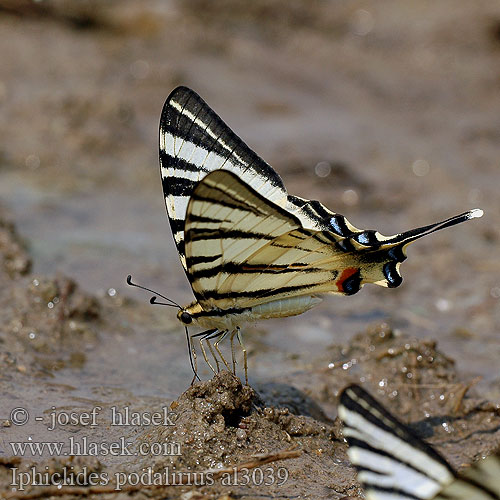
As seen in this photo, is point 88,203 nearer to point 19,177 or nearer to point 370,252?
point 19,177

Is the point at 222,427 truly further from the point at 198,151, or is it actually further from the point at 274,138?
the point at 274,138

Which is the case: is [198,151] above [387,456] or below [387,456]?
above

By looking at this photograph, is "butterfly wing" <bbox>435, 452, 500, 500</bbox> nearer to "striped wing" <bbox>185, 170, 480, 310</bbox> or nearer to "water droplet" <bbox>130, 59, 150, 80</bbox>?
"striped wing" <bbox>185, 170, 480, 310</bbox>

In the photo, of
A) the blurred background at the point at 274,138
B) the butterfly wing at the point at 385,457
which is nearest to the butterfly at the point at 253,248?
the blurred background at the point at 274,138

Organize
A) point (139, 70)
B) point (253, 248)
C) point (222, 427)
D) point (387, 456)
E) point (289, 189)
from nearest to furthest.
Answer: point (387, 456), point (222, 427), point (253, 248), point (289, 189), point (139, 70)

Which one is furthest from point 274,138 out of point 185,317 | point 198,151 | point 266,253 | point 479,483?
point 479,483
